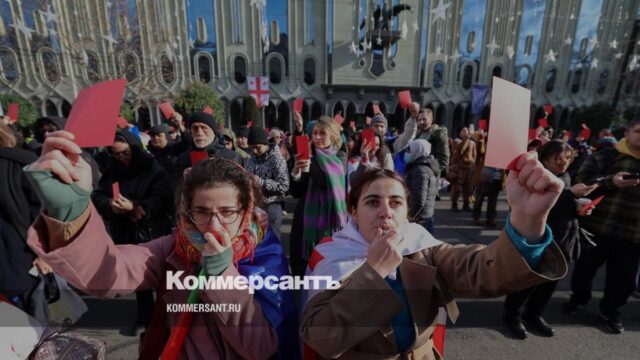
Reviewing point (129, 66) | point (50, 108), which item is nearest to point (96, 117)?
point (129, 66)

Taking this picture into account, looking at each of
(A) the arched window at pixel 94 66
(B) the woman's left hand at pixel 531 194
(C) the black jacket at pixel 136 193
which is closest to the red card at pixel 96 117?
(B) the woman's left hand at pixel 531 194

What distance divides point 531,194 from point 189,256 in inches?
54.3

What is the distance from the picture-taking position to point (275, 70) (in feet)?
67.8

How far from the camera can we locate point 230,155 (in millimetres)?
3107

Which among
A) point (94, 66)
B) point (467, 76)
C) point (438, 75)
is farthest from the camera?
point (467, 76)

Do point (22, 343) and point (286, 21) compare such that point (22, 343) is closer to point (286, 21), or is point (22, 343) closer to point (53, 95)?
point (286, 21)

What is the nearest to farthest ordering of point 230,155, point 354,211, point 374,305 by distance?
point 374,305, point 354,211, point 230,155

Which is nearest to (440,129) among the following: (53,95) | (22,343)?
(22,343)

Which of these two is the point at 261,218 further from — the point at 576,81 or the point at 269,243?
the point at 576,81

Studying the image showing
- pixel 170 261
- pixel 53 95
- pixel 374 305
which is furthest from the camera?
pixel 53 95

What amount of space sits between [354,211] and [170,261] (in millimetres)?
951

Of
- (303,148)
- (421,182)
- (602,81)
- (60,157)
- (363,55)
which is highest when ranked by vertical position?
(363,55)

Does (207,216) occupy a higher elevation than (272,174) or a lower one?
higher

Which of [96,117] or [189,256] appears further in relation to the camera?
[189,256]
